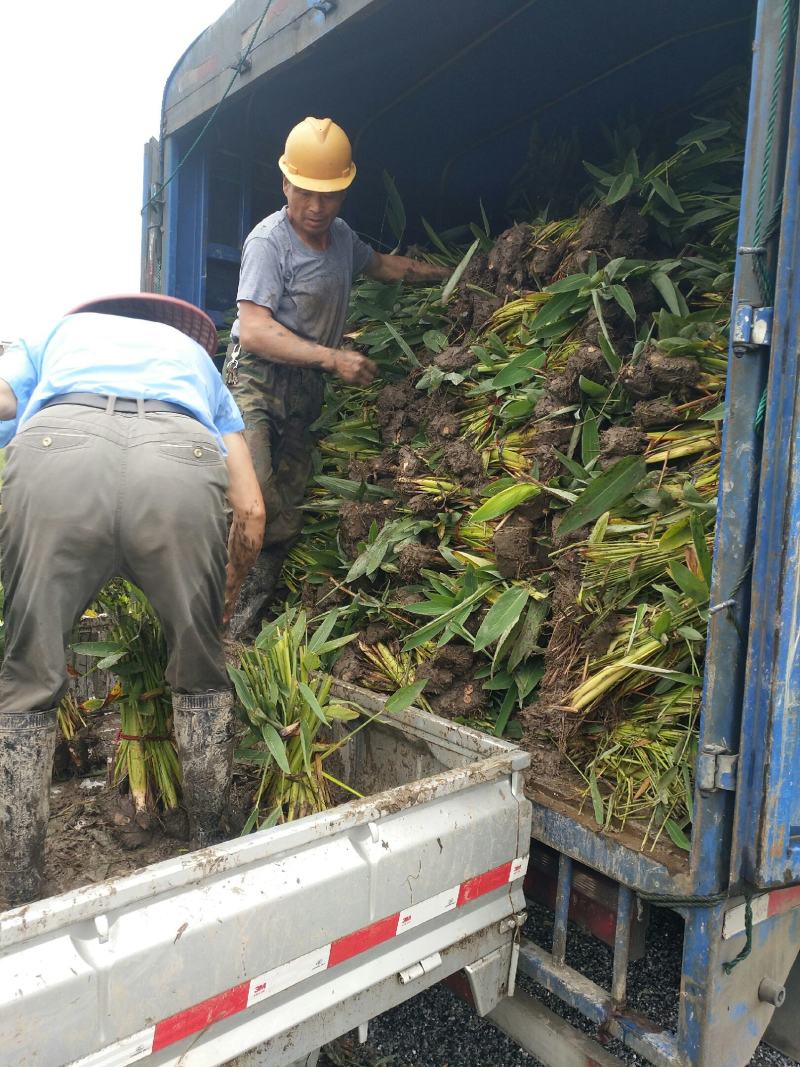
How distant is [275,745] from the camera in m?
2.05

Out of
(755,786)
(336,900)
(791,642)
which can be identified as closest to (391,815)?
(336,900)

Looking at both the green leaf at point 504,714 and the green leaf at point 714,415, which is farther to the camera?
the green leaf at point 504,714

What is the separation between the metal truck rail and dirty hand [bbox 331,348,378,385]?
6.17ft

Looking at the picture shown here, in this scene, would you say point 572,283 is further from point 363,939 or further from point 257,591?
point 363,939

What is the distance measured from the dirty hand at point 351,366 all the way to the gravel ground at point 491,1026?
2.17 metres

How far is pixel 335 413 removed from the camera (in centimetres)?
372

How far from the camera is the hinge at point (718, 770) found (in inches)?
62.1

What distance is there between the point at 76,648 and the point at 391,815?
105 cm

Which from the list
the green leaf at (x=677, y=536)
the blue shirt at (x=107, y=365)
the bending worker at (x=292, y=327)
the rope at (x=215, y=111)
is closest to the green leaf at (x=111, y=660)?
the blue shirt at (x=107, y=365)

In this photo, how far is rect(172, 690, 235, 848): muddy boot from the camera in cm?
206

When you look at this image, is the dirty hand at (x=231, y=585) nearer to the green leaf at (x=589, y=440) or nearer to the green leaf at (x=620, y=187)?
the green leaf at (x=589, y=440)

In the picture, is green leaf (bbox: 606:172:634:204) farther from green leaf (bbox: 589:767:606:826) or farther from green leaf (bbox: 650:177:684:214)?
green leaf (bbox: 589:767:606:826)

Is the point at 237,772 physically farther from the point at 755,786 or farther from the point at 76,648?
the point at 755,786

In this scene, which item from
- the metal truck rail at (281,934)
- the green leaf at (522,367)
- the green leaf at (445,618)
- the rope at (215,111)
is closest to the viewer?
the metal truck rail at (281,934)
